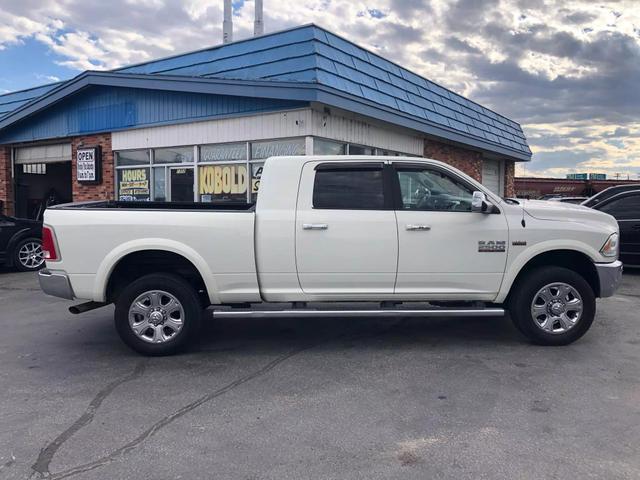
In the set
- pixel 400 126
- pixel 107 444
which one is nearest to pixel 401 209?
pixel 107 444

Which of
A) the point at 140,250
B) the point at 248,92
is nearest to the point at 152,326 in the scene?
the point at 140,250

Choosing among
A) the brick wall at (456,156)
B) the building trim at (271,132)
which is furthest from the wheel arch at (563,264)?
the brick wall at (456,156)

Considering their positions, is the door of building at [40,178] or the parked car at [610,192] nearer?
the parked car at [610,192]

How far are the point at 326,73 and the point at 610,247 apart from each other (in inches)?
243

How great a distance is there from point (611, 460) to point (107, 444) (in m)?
3.15

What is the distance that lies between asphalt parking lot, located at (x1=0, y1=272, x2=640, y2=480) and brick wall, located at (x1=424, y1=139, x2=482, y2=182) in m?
9.28

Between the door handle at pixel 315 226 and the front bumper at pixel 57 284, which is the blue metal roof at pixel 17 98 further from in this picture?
the door handle at pixel 315 226

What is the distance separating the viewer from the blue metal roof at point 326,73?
988cm

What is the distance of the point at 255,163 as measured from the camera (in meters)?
11.1

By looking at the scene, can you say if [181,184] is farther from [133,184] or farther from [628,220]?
[628,220]

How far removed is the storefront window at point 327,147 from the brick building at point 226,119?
1.3 inches

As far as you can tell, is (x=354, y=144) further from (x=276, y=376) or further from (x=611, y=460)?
(x=611, y=460)

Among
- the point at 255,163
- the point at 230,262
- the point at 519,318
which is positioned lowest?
the point at 519,318

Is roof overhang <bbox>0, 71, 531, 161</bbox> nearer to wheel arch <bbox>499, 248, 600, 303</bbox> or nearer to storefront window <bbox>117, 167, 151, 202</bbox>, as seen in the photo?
storefront window <bbox>117, 167, 151, 202</bbox>
